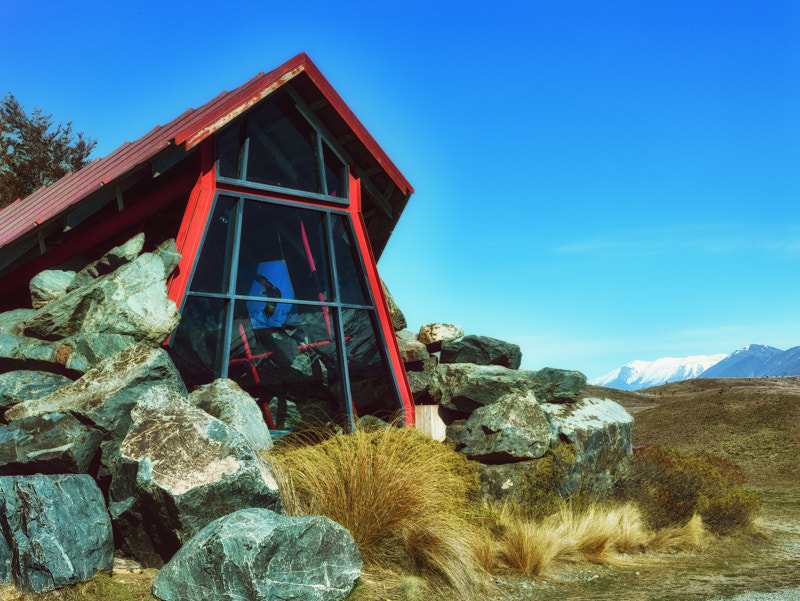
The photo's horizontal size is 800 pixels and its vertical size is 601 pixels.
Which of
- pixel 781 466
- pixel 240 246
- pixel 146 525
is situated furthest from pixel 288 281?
pixel 781 466

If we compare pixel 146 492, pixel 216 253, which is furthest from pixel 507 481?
pixel 216 253

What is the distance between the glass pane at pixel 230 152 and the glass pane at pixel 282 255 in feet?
1.60

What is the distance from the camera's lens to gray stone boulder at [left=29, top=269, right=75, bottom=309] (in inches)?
322

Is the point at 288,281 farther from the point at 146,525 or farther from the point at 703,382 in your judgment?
the point at 703,382

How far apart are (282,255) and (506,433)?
422 centimetres

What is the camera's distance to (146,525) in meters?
5.25

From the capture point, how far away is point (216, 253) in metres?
8.66

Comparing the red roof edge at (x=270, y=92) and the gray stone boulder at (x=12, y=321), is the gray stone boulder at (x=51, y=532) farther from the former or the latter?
the red roof edge at (x=270, y=92)

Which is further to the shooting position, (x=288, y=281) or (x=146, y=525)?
(x=288, y=281)

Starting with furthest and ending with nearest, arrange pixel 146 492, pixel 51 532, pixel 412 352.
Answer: pixel 412 352
pixel 146 492
pixel 51 532

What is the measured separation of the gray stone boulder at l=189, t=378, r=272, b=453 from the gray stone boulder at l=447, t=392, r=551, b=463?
113 inches

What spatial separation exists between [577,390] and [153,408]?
7440 millimetres

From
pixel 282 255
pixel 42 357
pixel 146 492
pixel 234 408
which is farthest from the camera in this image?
pixel 282 255

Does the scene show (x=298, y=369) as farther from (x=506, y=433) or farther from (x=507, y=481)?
(x=507, y=481)
